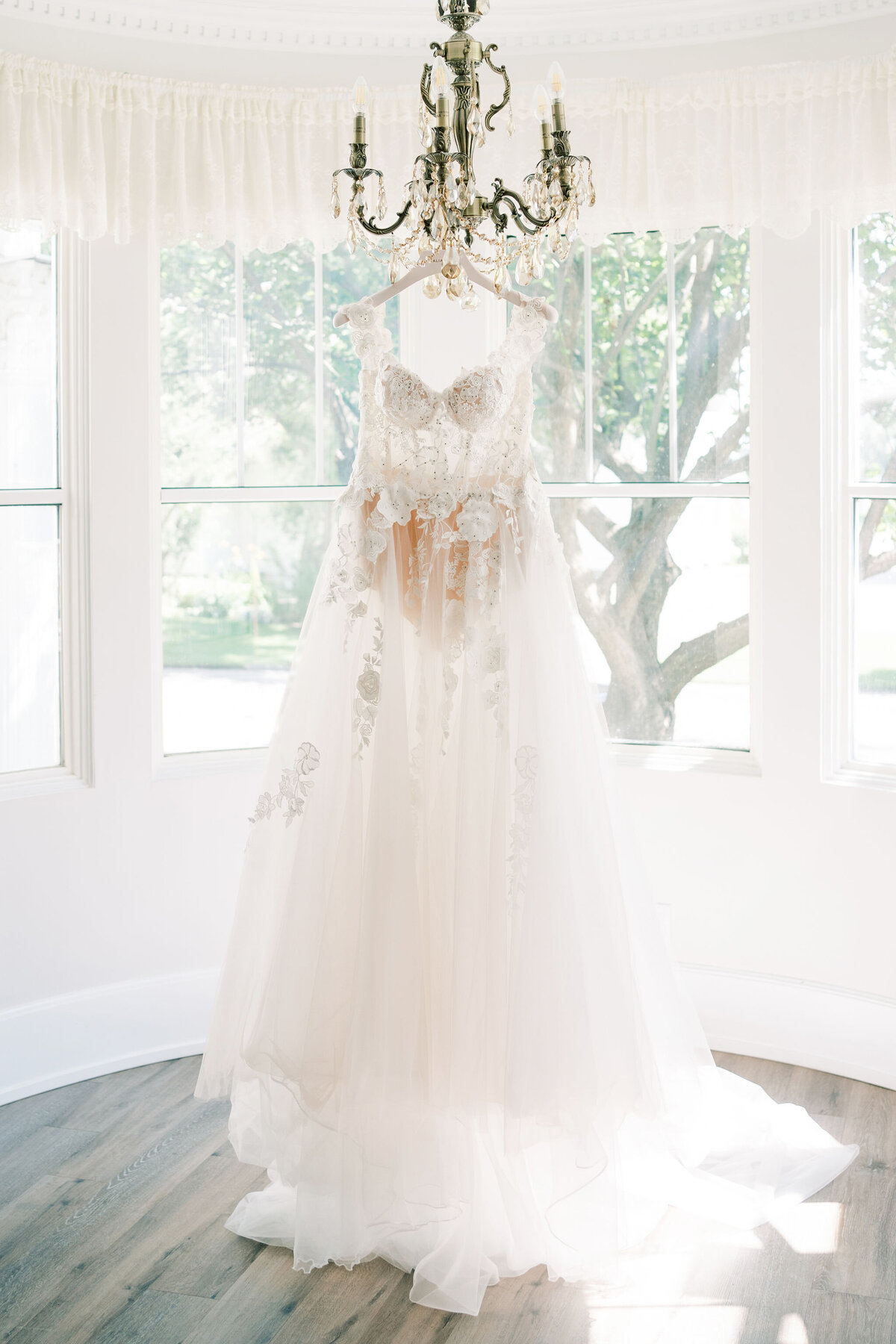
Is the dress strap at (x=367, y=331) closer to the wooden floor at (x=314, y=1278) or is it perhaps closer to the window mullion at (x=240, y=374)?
the window mullion at (x=240, y=374)

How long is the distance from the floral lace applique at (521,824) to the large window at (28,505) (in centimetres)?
154

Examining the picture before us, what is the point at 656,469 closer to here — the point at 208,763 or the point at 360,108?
the point at 208,763

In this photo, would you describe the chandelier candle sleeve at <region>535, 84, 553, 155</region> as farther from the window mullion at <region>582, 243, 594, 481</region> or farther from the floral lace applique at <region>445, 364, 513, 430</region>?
the window mullion at <region>582, 243, 594, 481</region>

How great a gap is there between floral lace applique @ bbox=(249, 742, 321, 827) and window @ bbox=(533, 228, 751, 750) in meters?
1.34

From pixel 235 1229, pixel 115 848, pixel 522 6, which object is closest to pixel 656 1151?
pixel 235 1229

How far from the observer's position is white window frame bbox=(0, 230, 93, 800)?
3072mm

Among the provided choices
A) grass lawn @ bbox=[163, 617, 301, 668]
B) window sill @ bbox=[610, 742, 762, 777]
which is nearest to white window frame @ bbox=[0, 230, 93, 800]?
grass lawn @ bbox=[163, 617, 301, 668]

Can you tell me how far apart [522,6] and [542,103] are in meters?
1.59

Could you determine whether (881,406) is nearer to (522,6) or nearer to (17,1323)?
(522,6)

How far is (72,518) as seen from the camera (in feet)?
10.2

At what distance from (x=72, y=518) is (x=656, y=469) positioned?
5.29 ft

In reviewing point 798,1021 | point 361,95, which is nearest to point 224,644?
point 798,1021

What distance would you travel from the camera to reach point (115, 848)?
3.21 m

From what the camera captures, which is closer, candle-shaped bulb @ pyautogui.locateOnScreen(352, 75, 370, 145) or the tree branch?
candle-shaped bulb @ pyautogui.locateOnScreen(352, 75, 370, 145)
